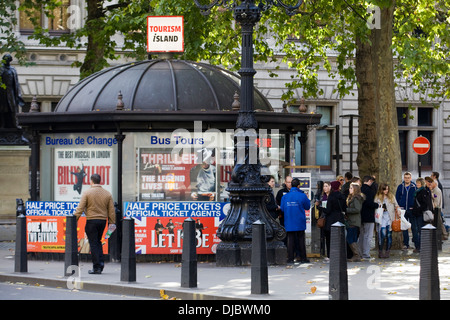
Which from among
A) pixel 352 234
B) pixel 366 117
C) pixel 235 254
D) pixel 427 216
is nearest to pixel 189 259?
pixel 235 254

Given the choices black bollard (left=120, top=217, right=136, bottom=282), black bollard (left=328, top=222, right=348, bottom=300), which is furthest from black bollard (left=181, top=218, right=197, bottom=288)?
black bollard (left=328, top=222, right=348, bottom=300)

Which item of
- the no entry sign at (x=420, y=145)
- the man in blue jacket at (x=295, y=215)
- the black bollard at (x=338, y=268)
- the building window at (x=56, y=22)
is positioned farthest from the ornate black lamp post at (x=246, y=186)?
the building window at (x=56, y=22)

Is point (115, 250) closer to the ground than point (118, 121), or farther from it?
closer to the ground

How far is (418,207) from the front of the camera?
21.0 meters

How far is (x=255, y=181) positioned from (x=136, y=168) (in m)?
2.74

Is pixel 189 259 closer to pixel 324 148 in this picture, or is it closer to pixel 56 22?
pixel 56 22

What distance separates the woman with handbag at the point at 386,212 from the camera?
19.8 m

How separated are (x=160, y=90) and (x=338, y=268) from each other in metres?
8.03

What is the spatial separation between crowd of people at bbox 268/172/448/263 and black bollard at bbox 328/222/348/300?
239 inches

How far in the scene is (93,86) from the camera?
19688mm

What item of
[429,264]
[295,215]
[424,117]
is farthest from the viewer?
[424,117]

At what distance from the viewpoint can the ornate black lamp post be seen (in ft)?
54.3
